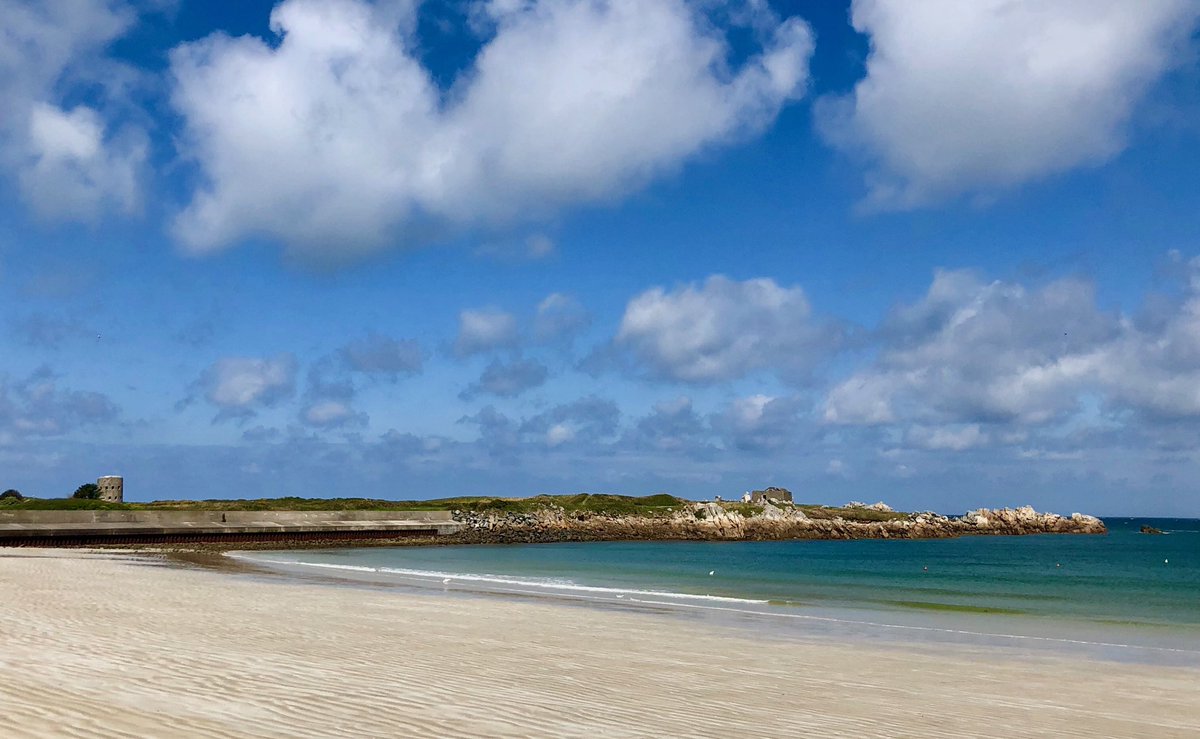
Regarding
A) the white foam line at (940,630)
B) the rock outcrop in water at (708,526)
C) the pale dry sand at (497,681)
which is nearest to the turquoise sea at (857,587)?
the white foam line at (940,630)

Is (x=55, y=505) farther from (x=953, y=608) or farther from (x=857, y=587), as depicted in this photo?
(x=953, y=608)

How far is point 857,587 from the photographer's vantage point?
40062mm

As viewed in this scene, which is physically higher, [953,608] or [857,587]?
[953,608]

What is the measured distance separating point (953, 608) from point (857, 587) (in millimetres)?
8566

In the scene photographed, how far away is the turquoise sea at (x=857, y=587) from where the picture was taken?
24.0 meters

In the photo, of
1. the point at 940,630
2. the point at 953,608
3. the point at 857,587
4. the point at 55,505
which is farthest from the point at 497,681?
the point at 55,505

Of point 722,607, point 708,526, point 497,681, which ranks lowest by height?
point 708,526

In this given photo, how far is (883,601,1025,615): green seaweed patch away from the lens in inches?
1213

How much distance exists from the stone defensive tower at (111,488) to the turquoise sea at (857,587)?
1296 inches

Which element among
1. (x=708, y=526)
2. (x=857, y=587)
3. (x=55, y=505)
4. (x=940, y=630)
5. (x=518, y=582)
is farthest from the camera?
(x=708, y=526)

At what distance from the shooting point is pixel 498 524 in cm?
8481

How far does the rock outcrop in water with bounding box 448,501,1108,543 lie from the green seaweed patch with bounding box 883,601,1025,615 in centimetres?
5204

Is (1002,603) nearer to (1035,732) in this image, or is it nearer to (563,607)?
(563,607)

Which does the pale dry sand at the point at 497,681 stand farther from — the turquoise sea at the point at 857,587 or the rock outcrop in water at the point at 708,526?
the rock outcrop in water at the point at 708,526
